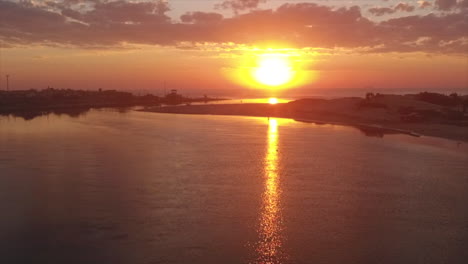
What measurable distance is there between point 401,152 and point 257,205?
19.1m

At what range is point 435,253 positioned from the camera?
14.0 meters

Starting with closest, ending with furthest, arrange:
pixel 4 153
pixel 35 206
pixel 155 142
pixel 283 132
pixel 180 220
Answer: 1. pixel 180 220
2. pixel 35 206
3. pixel 4 153
4. pixel 155 142
5. pixel 283 132

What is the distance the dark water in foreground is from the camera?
553 inches

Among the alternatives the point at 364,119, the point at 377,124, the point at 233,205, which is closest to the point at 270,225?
the point at 233,205

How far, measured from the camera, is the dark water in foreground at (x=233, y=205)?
1404 centimetres

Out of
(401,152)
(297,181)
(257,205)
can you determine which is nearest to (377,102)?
(401,152)

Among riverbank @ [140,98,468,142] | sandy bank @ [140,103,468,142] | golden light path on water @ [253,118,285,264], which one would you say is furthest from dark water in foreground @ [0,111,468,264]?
riverbank @ [140,98,468,142]

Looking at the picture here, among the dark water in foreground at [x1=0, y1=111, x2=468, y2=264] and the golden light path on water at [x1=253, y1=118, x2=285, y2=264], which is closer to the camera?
the golden light path on water at [x1=253, y1=118, x2=285, y2=264]

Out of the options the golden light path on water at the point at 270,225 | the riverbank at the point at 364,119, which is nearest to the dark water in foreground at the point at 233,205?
the golden light path on water at the point at 270,225

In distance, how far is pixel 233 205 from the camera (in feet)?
61.5

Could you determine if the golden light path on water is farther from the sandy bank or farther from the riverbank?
the sandy bank

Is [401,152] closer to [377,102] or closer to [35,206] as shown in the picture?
[35,206]

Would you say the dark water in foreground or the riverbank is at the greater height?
the riverbank

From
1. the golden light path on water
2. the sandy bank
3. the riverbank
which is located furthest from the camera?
the riverbank
